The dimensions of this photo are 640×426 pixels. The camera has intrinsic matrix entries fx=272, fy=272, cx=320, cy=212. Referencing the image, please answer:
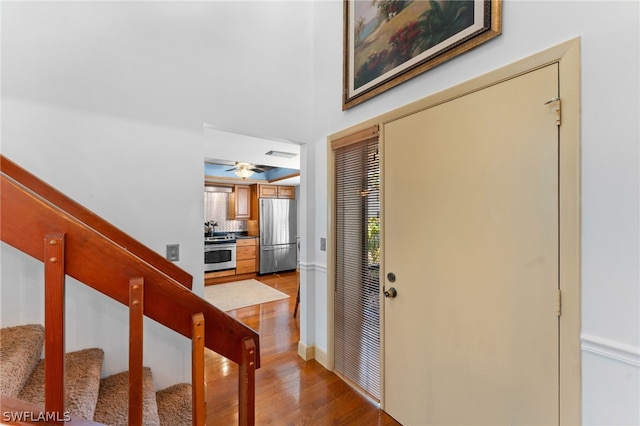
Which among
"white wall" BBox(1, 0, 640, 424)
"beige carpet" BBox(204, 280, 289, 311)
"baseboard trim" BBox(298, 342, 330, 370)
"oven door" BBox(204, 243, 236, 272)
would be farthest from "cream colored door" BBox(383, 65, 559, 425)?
"oven door" BBox(204, 243, 236, 272)

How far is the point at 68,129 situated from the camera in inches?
62.8

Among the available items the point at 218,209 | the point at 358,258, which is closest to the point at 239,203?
the point at 218,209

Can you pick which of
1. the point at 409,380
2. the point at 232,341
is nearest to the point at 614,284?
the point at 409,380

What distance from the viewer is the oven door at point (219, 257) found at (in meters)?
5.38

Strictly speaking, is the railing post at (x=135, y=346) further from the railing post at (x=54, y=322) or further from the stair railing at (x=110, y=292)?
the railing post at (x=54, y=322)

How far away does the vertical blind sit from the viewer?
197 cm

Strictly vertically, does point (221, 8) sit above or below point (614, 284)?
above

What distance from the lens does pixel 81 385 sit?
4.29ft

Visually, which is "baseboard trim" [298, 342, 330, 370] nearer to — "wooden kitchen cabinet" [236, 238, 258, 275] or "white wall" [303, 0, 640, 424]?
"white wall" [303, 0, 640, 424]

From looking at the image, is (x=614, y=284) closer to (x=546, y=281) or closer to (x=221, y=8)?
(x=546, y=281)

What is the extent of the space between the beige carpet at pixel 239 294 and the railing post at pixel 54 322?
3.27 metres

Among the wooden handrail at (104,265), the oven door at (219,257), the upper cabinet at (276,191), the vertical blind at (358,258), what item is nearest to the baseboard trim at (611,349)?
the vertical blind at (358,258)

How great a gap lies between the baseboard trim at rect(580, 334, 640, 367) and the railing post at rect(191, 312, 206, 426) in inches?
57.0

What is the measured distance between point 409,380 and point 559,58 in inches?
72.0
